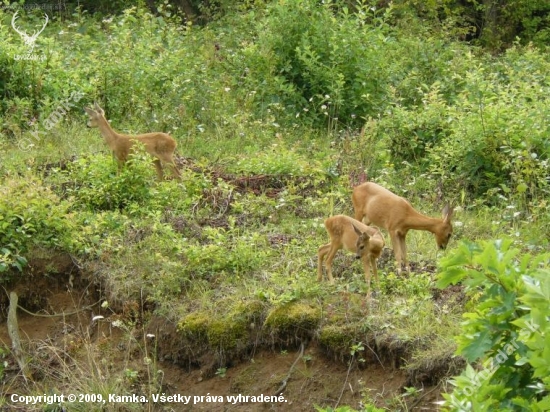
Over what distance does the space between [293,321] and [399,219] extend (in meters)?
1.61

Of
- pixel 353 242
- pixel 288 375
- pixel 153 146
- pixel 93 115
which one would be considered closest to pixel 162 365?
pixel 288 375

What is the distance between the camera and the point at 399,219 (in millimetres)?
9969

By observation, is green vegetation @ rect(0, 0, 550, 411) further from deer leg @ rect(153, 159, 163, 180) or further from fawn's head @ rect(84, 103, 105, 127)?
deer leg @ rect(153, 159, 163, 180)

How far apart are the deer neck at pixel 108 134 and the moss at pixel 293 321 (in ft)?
12.6

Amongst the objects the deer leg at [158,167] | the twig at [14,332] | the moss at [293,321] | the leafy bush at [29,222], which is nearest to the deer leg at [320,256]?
the moss at [293,321]

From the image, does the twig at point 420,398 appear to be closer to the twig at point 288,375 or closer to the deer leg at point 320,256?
the twig at point 288,375

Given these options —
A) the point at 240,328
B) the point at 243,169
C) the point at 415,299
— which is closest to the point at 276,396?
the point at 240,328

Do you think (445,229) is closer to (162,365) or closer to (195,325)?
(195,325)

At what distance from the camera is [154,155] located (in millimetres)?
12008

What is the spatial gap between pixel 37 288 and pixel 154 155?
2313 mm

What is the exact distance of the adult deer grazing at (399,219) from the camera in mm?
9836

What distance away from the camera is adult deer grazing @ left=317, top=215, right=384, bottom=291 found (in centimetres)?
902

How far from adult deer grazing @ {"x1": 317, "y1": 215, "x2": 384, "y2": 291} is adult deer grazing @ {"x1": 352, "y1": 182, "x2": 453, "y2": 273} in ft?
1.68

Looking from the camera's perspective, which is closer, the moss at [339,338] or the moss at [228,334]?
the moss at [339,338]
